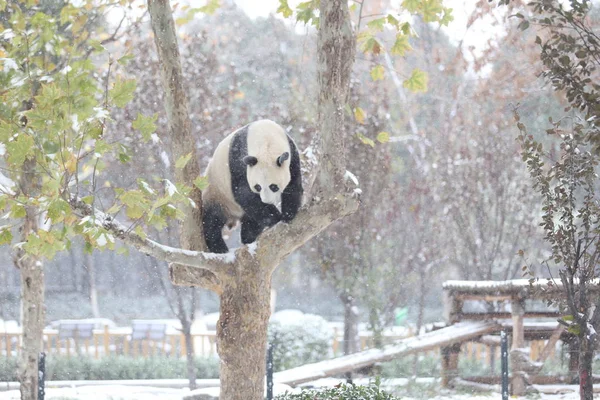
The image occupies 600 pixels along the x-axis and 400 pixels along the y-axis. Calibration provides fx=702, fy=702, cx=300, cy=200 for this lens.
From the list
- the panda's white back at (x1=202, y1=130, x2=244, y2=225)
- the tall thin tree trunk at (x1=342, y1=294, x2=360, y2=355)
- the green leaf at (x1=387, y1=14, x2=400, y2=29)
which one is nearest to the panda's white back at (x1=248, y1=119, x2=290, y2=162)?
the panda's white back at (x1=202, y1=130, x2=244, y2=225)

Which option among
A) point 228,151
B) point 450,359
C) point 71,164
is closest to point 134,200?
point 71,164

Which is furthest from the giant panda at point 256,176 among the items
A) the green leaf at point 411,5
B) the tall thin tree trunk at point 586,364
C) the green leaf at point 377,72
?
the tall thin tree trunk at point 586,364

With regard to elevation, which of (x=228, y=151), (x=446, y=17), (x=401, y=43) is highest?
(x=446, y=17)

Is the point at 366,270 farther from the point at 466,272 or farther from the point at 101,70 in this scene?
the point at 101,70

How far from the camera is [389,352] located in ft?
27.2

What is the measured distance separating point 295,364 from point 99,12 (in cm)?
619

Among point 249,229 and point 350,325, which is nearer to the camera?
point 249,229

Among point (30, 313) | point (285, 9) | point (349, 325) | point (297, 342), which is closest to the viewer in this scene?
point (285, 9)

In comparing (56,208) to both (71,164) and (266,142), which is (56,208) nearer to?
(71,164)

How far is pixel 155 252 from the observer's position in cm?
395

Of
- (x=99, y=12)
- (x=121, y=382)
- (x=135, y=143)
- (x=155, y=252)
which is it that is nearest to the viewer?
(x=155, y=252)

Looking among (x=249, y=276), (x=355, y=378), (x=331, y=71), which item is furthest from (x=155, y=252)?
(x=355, y=378)

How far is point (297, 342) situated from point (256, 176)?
629cm

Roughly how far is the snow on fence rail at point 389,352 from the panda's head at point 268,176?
11.9 ft
